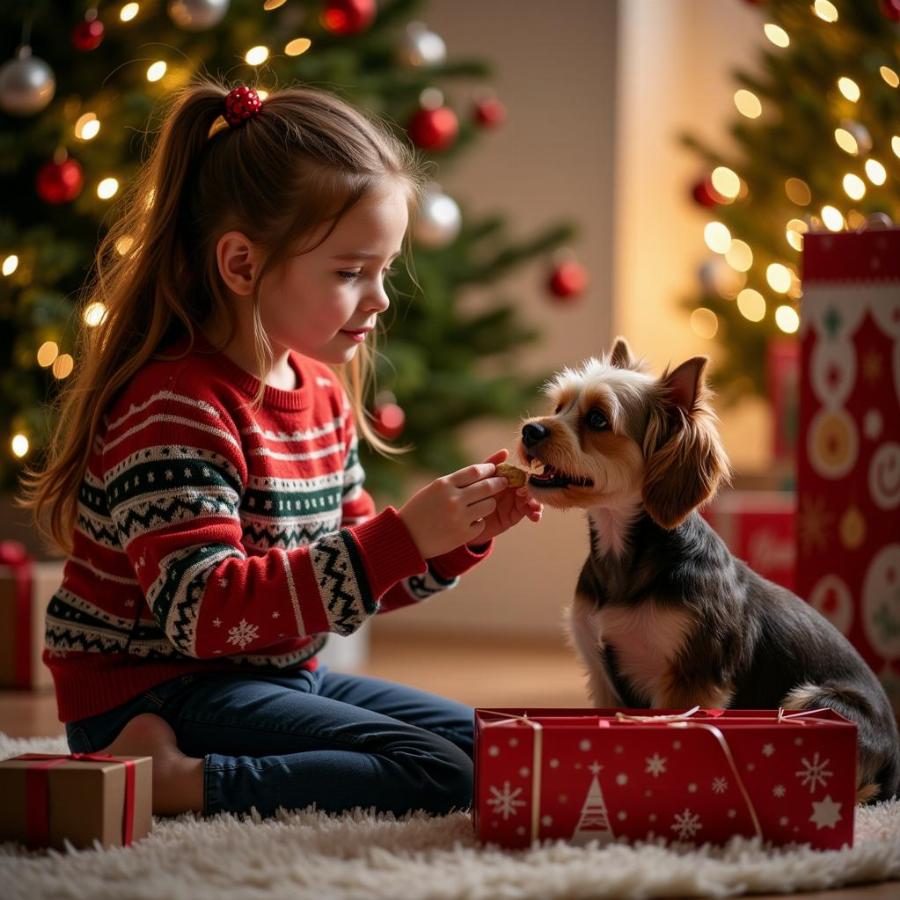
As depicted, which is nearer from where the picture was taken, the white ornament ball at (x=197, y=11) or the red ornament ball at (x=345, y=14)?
the white ornament ball at (x=197, y=11)

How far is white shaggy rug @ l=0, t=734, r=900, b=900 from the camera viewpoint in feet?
3.98

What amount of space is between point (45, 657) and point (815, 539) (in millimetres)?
1285

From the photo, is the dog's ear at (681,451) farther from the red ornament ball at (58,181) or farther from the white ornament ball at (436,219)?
the red ornament ball at (58,181)

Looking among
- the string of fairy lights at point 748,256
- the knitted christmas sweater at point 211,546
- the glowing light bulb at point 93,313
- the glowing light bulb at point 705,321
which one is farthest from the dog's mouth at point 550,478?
the glowing light bulb at point 705,321

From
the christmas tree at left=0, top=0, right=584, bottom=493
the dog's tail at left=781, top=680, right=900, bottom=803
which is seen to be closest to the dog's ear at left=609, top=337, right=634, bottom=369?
the dog's tail at left=781, top=680, right=900, bottom=803

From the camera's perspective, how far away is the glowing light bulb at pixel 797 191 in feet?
11.0

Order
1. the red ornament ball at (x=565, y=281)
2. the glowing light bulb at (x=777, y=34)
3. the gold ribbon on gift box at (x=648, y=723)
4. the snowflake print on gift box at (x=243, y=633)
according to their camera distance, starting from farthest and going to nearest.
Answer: the red ornament ball at (x=565, y=281), the glowing light bulb at (x=777, y=34), the snowflake print on gift box at (x=243, y=633), the gold ribbon on gift box at (x=648, y=723)

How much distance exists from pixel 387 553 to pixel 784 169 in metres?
2.28

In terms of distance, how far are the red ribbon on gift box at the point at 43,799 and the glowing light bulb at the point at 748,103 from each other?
107 inches

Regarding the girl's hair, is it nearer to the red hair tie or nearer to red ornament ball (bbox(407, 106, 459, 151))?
→ the red hair tie

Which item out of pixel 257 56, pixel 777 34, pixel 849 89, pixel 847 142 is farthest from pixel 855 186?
pixel 257 56

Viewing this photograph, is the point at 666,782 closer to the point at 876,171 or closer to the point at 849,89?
the point at 876,171

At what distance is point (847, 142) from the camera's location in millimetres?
2584

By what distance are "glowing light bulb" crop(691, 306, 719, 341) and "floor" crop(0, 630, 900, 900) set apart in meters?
1.03
